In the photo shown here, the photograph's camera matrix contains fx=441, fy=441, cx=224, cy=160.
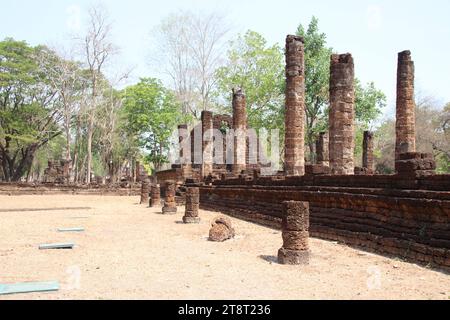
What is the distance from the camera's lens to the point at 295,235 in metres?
7.93

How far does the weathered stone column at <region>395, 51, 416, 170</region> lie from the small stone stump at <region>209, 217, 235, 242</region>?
789cm

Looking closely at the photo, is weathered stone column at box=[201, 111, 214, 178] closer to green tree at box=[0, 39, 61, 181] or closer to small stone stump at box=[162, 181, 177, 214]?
small stone stump at box=[162, 181, 177, 214]

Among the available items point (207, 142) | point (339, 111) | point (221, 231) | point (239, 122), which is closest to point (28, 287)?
point (221, 231)

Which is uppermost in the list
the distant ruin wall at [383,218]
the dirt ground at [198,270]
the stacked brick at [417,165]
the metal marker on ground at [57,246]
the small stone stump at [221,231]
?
the stacked brick at [417,165]

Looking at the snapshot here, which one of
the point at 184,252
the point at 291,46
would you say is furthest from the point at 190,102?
the point at 184,252

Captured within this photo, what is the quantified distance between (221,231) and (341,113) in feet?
21.3

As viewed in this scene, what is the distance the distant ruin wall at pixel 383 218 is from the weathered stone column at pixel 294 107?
283 cm

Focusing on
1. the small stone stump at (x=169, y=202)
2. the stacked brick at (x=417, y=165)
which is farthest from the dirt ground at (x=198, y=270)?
the small stone stump at (x=169, y=202)

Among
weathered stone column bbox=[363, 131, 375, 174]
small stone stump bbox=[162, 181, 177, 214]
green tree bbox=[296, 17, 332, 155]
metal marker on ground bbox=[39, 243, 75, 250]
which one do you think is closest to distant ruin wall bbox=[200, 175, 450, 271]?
small stone stump bbox=[162, 181, 177, 214]

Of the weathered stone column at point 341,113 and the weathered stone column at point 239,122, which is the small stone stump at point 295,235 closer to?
the weathered stone column at point 341,113

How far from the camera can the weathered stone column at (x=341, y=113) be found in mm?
14367

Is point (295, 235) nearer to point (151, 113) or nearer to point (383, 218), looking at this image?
point (383, 218)

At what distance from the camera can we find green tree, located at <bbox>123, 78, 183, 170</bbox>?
42.7 m
